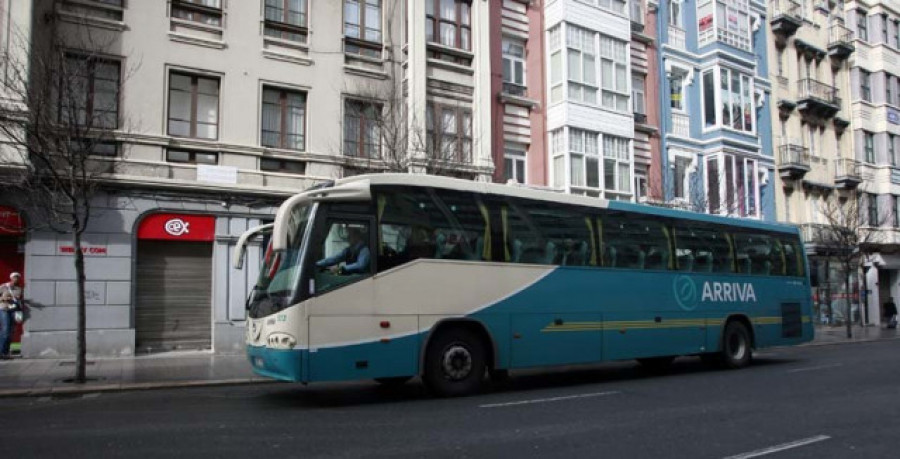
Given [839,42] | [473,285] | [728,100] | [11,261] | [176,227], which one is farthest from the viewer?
[839,42]

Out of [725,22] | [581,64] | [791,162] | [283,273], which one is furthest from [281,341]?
[791,162]

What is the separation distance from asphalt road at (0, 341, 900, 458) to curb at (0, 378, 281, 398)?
315 millimetres

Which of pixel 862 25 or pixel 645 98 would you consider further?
pixel 862 25

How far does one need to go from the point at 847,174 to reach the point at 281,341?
36539 mm

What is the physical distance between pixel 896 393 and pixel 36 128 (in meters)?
14.4

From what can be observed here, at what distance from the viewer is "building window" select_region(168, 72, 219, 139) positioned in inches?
679

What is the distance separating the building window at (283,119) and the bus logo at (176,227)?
309 cm

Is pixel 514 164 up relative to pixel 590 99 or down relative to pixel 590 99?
down

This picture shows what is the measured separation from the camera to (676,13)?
2959 cm

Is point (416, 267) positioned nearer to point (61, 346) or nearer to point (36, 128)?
point (36, 128)

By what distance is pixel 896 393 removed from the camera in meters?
10.3

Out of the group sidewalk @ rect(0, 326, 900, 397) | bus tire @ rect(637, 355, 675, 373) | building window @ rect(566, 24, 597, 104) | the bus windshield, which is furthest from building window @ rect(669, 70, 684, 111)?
the bus windshield

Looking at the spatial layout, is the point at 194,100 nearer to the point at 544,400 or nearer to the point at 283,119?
the point at 283,119

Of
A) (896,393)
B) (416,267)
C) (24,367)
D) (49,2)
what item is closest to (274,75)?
(49,2)
